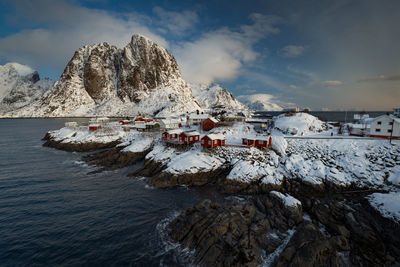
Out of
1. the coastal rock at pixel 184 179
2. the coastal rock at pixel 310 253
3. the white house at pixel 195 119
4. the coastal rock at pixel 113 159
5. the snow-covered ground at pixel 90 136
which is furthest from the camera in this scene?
the white house at pixel 195 119

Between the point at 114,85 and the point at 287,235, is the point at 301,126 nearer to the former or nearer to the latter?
the point at 287,235

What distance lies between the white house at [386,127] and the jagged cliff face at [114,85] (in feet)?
472

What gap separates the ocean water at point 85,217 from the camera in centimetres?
1387

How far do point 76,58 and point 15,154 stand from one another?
19850 centimetres

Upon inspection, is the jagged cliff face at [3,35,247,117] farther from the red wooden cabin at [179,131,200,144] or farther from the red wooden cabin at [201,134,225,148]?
the red wooden cabin at [201,134,225,148]

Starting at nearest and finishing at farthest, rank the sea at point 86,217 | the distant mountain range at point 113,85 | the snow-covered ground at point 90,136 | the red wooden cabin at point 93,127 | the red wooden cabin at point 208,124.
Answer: the sea at point 86,217
the snow-covered ground at point 90,136
the red wooden cabin at point 208,124
the red wooden cabin at point 93,127
the distant mountain range at point 113,85

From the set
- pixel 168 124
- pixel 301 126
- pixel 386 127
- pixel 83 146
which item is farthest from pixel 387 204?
pixel 83 146

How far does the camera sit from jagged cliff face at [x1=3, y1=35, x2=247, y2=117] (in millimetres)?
175375

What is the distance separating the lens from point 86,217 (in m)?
18.8

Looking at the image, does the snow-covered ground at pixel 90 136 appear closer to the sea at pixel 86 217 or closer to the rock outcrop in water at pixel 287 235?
the sea at pixel 86 217

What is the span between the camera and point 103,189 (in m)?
24.9

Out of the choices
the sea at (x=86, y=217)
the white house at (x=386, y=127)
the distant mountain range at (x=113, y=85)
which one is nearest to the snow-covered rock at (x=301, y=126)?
the white house at (x=386, y=127)

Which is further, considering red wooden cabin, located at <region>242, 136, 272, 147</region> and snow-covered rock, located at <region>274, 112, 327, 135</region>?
snow-covered rock, located at <region>274, 112, 327, 135</region>

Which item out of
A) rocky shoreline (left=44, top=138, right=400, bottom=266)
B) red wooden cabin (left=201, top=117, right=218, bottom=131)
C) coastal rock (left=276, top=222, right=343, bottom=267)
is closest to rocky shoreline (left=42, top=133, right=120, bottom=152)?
red wooden cabin (left=201, top=117, right=218, bottom=131)
